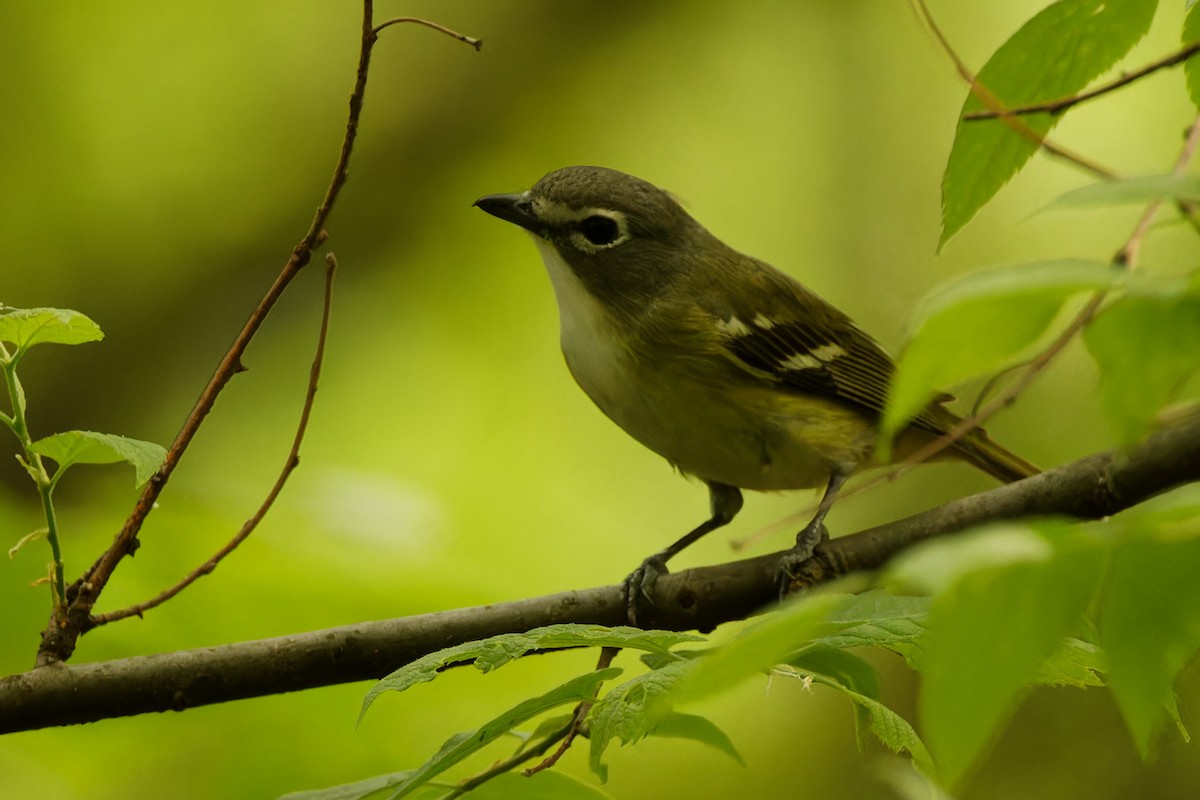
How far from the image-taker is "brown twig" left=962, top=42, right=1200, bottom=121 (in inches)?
45.3

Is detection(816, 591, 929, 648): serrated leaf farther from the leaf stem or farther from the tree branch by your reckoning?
the leaf stem

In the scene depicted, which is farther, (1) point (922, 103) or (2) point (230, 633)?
(1) point (922, 103)

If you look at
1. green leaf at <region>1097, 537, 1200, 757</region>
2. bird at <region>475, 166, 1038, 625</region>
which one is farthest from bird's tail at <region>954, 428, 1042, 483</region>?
green leaf at <region>1097, 537, 1200, 757</region>

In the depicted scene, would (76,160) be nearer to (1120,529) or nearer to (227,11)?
(227,11)

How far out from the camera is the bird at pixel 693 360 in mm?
3170

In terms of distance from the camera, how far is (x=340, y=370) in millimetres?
5215

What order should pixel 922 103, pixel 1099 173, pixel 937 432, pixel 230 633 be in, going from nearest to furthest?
pixel 1099 173 → pixel 230 633 → pixel 937 432 → pixel 922 103

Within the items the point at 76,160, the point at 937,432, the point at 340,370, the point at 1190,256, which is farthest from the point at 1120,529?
the point at 76,160

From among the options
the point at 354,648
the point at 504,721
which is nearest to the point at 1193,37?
the point at 504,721

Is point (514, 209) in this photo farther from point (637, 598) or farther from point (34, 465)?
point (34, 465)

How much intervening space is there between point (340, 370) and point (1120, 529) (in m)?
4.68

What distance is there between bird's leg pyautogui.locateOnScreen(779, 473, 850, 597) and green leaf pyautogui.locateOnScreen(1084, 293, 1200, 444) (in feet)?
4.77

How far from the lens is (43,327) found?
5.00 ft

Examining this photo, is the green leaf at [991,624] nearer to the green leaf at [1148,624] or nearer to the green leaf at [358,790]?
the green leaf at [1148,624]
